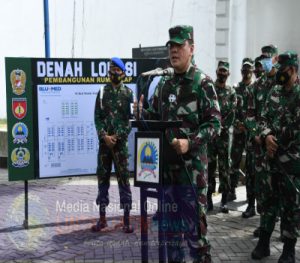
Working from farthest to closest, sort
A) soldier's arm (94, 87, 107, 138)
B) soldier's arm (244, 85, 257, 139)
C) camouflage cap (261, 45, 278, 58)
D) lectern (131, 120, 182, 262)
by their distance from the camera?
camouflage cap (261, 45, 278, 58), soldier's arm (94, 87, 107, 138), soldier's arm (244, 85, 257, 139), lectern (131, 120, 182, 262)

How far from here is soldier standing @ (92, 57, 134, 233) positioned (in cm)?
577

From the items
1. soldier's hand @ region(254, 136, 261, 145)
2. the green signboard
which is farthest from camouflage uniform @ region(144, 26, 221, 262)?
the green signboard

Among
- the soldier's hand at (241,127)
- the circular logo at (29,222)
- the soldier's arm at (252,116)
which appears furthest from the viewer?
the soldier's hand at (241,127)

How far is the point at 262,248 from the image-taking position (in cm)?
511

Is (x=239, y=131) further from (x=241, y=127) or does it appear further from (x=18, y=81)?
(x=18, y=81)

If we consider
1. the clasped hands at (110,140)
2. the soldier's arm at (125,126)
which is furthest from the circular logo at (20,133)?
the soldier's arm at (125,126)

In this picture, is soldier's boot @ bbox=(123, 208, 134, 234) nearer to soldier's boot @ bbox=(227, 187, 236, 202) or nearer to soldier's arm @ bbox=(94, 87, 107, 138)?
soldier's arm @ bbox=(94, 87, 107, 138)

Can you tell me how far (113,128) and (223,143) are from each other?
6.06 feet

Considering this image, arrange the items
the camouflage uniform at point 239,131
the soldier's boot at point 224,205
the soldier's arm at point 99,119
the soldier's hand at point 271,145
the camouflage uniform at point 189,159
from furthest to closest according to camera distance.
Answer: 1. the camouflage uniform at point 239,131
2. the soldier's boot at point 224,205
3. the soldier's arm at point 99,119
4. the soldier's hand at point 271,145
5. the camouflage uniform at point 189,159

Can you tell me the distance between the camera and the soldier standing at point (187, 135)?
13.1ft

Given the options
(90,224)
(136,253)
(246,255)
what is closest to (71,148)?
(90,224)

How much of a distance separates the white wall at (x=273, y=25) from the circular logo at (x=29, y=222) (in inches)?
244

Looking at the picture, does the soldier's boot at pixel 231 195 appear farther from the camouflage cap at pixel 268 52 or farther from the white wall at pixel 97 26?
the white wall at pixel 97 26

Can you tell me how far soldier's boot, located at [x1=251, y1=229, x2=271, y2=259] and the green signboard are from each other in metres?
2.02
